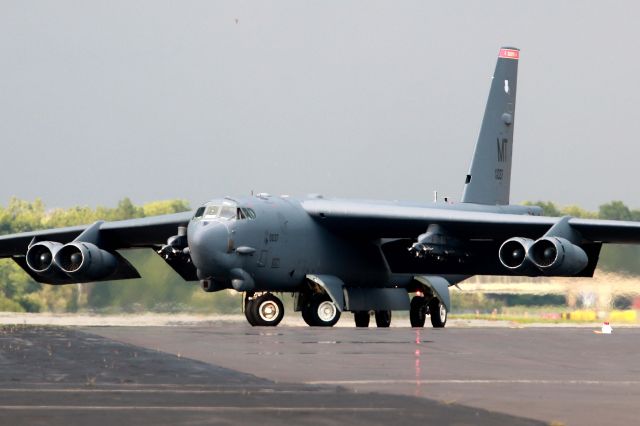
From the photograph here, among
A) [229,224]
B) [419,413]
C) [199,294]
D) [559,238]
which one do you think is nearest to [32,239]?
[199,294]

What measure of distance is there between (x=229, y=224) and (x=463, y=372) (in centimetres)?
1803

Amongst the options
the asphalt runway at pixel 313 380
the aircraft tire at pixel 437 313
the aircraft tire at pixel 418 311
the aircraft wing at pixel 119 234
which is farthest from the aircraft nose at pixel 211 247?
the aircraft tire at pixel 437 313

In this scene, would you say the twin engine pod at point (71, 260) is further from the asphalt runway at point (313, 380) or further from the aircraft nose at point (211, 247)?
the asphalt runway at point (313, 380)

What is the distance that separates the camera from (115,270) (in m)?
40.9

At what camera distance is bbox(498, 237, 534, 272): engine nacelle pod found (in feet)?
115

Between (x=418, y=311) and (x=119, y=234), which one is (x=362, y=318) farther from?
(x=119, y=234)

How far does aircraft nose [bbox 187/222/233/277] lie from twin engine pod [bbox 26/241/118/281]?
15.9 ft

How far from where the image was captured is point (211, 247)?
3503 centimetres

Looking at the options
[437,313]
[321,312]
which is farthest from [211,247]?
[437,313]

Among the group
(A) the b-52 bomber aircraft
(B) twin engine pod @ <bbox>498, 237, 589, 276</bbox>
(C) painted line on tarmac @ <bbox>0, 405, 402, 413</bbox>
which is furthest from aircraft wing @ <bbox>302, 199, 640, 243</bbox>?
(C) painted line on tarmac @ <bbox>0, 405, 402, 413</bbox>

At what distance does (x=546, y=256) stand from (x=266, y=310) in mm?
8248

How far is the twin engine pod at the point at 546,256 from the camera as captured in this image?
112 ft

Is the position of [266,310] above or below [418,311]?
below

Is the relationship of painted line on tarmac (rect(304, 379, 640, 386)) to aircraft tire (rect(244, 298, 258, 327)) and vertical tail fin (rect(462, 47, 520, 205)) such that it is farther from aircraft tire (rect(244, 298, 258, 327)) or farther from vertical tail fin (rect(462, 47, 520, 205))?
vertical tail fin (rect(462, 47, 520, 205))
